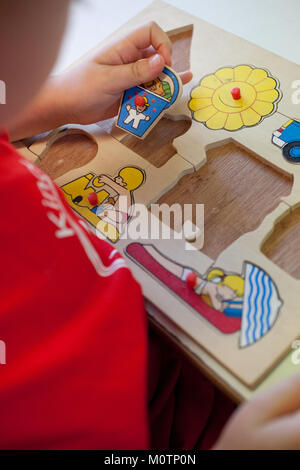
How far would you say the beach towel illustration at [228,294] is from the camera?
0.51m

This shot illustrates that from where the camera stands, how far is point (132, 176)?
2.13 ft

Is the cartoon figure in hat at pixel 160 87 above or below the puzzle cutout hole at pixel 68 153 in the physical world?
above

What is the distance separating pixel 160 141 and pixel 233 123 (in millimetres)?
117

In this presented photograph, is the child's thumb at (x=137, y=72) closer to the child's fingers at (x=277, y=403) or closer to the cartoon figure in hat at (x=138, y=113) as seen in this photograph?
the cartoon figure in hat at (x=138, y=113)

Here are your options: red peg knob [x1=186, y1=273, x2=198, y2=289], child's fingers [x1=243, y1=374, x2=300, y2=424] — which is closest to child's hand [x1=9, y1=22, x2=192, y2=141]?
red peg knob [x1=186, y1=273, x2=198, y2=289]

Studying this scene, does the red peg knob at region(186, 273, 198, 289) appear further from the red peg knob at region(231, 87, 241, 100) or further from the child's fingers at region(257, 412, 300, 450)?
the red peg knob at region(231, 87, 241, 100)

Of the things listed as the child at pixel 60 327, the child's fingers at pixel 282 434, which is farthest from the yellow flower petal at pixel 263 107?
the child's fingers at pixel 282 434

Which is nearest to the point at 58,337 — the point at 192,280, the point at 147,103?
the point at 192,280

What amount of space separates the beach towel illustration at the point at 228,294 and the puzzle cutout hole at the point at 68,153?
21cm

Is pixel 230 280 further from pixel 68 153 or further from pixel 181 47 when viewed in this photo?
pixel 181 47

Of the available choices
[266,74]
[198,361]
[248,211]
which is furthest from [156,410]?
[266,74]

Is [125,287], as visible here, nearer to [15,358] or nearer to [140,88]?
[15,358]

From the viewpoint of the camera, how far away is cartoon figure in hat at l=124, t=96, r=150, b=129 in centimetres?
67
